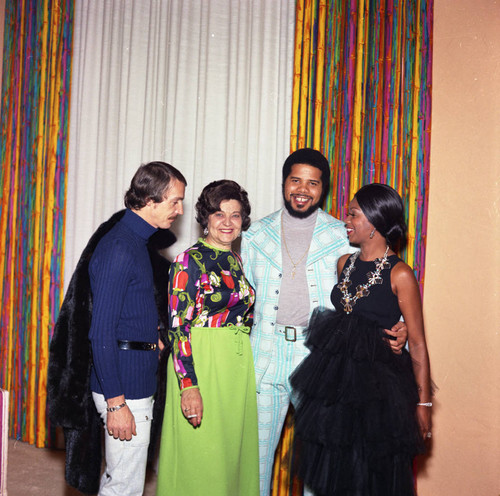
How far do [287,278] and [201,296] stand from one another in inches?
20.6

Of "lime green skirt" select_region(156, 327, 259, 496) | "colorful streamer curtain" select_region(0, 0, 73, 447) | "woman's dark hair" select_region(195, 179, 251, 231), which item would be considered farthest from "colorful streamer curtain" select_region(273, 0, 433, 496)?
"colorful streamer curtain" select_region(0, 0, 73, 447)

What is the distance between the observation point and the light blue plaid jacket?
7.91 feet

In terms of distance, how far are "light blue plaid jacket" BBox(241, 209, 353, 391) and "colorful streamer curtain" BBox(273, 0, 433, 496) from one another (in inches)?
19.2

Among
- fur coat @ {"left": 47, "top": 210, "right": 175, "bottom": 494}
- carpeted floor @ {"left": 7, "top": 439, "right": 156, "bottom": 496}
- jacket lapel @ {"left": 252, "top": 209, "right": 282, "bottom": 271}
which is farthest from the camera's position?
carpeted floor @ {"left": 7, "top": 439, "right": 156, "bottom": 496}

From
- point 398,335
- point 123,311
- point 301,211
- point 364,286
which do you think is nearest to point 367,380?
point 398,335

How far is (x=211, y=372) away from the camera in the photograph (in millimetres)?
2123

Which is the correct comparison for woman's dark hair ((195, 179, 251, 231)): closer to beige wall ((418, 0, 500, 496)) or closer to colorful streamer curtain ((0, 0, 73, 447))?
beige wall ((418, 0, 500, 496))

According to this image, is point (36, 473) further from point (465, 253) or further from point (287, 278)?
point (465, 253)

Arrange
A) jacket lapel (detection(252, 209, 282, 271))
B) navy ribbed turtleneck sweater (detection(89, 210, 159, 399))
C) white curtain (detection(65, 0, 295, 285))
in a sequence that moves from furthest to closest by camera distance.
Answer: white curtain (detection(65, 0, 295, 285)) < jacket lapel (detection(252, 209, 282, 271)) < navy ribbed turtleneck sweater (detection(89, 210, 159, 399))

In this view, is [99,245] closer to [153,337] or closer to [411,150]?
[153,337]

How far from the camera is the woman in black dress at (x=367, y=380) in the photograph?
1.99 meters

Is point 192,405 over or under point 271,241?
under

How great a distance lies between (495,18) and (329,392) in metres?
2.16

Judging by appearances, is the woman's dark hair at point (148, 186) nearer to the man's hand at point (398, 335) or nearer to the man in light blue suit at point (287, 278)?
the man in light blue suit at point (287, 278)
